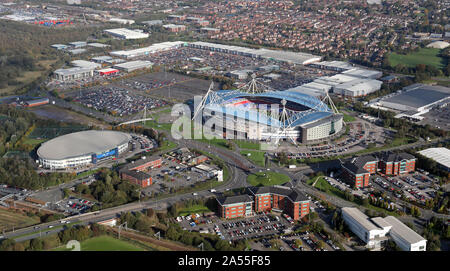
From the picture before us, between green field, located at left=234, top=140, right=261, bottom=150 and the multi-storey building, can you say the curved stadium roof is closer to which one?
green field, located at left=234, top=140, right=261, bottom=150

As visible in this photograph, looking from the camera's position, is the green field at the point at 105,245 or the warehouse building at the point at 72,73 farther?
the warehouse building at the point at 72,73

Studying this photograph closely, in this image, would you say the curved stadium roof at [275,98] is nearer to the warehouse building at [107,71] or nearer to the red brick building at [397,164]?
the red brick building at [397,164]

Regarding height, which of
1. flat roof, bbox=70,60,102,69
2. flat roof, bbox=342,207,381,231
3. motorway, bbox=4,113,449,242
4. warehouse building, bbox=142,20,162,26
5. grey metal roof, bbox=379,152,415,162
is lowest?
motorway, bbox=4,113,449,242

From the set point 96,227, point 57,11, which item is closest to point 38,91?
point 96,227

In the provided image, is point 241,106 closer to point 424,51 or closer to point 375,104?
point 375,104

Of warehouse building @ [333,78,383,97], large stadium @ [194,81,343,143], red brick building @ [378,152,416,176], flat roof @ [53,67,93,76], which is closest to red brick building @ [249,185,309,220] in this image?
red brick building @ [378,152,416,176]

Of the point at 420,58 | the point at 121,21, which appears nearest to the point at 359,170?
the point at 420,58

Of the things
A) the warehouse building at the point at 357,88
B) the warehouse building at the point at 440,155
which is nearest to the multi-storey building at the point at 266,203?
the warehouse building at the point at 440,155
